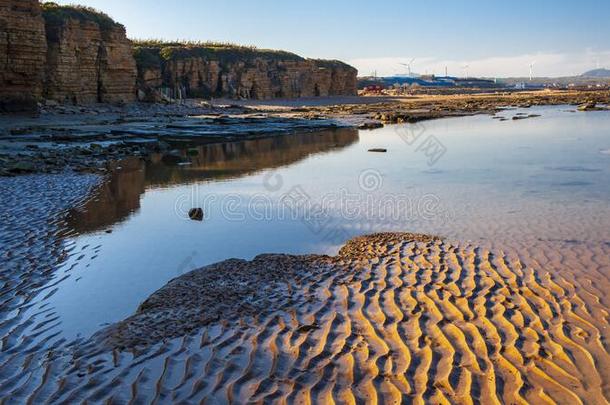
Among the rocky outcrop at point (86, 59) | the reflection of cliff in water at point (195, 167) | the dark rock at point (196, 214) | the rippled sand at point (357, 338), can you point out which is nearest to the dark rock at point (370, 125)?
the reflection of cliff in water at point (195, 167)

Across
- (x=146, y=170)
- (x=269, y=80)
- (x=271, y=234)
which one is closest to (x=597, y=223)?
(x=271, y=234)

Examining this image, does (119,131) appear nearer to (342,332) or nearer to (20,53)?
(20,53)

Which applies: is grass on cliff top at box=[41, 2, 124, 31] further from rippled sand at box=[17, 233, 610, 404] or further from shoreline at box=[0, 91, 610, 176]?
rippled sand at box=[17, 233, 610, 404]

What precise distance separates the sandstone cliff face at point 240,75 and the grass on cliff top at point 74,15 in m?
6.62

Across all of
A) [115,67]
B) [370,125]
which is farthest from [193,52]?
[370,125]

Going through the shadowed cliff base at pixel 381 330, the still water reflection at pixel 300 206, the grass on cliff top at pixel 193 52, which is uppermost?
the grass on cliff top at pixel 193 52

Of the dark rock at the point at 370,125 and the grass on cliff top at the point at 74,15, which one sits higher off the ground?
the grass on cliff top at the point at 74,15

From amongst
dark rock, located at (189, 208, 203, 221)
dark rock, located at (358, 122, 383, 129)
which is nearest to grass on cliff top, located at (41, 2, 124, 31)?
dark rock, located at (358, 122, 383, 129)

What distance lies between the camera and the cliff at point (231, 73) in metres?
53.1

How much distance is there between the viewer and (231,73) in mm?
58969

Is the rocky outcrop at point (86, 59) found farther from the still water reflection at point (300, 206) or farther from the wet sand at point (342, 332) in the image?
the wet sand at point (342, 332)

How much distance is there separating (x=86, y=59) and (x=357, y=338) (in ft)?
128

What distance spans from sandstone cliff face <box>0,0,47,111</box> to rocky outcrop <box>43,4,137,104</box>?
6.99 m

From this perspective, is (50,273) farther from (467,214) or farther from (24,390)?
(467,214)
